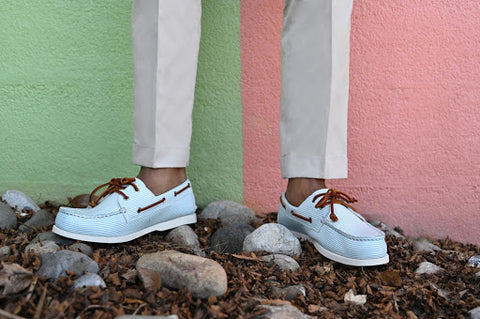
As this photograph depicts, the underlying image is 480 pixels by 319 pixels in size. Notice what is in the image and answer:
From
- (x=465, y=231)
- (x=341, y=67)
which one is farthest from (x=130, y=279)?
→ (x=465, y=231)

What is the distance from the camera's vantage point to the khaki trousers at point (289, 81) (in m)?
1.21

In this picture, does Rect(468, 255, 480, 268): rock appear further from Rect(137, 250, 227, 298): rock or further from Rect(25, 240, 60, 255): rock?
Rect(25, 240, 60, 255): rock

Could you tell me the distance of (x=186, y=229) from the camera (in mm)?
1295

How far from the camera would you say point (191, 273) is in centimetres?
89

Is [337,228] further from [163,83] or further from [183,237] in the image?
[163,83]

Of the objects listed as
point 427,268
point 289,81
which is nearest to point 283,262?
point 427,268

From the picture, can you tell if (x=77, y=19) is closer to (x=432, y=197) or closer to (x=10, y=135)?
(x=10, y=135)

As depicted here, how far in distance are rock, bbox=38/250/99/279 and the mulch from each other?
0.07ft

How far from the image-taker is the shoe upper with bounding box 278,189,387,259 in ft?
3.66

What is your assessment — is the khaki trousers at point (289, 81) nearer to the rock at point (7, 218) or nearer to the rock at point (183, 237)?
the rock at point (183, 237)

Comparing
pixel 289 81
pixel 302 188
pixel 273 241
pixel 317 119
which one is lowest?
pixel 273 241

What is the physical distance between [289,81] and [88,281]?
0.78 metres

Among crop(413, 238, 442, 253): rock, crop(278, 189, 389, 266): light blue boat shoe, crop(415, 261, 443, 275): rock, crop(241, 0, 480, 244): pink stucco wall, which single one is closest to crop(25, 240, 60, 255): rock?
crop(278, 189, 389, 266): light blue boat shoe

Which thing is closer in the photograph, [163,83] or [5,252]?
[5,252]
